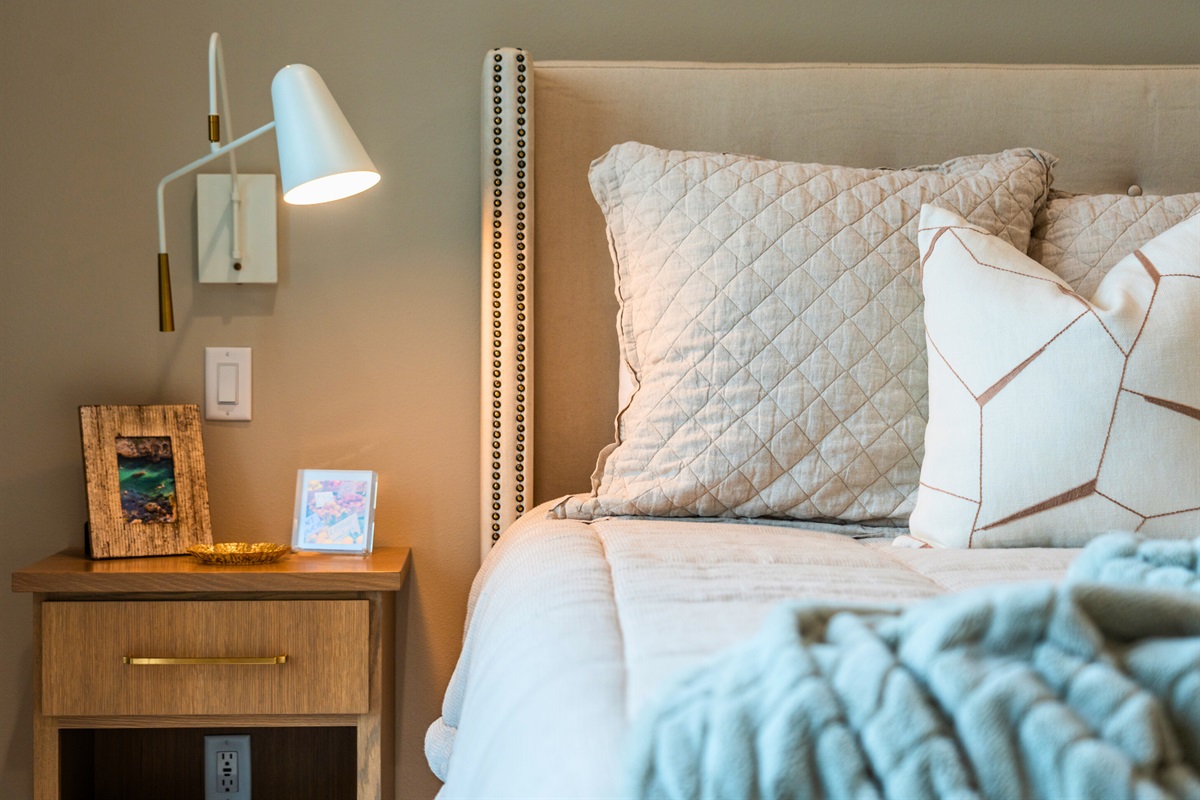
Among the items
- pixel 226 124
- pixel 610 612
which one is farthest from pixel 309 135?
pixel 610 612

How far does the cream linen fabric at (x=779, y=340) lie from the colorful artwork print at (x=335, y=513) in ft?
1.32

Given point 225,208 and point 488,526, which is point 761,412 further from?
point 225,208

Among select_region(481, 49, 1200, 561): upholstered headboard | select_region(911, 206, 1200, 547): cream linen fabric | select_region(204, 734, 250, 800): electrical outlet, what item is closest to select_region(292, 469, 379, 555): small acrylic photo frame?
select_region(481, 49, 1200, 561): upholstered headboard

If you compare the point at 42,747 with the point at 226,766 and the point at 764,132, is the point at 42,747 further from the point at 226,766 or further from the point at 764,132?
the point at 764,132

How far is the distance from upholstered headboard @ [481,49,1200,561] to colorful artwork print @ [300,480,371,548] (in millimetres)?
271

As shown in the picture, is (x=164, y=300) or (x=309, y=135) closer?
(x=309, y=135)

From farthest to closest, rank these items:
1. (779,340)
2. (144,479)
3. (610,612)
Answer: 1. (144,479)
2. (779,340)
3. (610,612)

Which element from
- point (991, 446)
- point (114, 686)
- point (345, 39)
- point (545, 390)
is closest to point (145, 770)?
point (114, 686)

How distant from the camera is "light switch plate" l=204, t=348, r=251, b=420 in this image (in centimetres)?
152

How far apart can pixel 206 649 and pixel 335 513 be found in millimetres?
274

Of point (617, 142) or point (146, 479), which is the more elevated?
point (617, 142)

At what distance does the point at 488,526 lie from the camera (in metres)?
1.44

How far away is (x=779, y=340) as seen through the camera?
1162 millimetres

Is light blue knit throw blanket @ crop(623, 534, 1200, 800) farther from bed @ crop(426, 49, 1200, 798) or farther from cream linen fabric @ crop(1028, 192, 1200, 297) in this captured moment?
cream linen fabric @ crop(1028, 192, 1200, 297)
